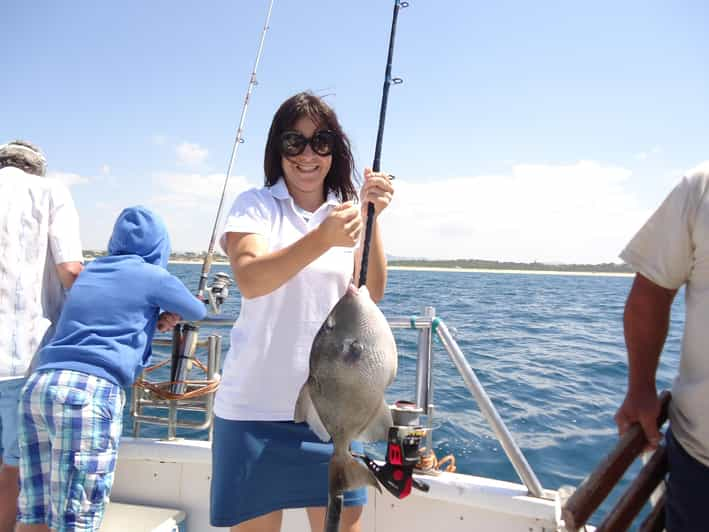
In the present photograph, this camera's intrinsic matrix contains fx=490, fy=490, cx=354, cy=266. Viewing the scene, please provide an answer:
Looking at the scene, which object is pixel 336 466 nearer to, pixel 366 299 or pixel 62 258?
pixel 366 299

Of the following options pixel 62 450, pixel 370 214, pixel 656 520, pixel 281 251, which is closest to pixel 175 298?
pixel 62 450

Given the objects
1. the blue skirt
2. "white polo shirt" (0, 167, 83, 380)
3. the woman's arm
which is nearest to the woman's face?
the woman's arm

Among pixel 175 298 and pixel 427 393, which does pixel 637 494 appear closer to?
pixel 427 393

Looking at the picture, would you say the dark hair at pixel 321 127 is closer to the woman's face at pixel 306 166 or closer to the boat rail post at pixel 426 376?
the woman's face at pixel 306 166

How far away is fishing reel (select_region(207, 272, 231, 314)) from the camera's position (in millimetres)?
3379

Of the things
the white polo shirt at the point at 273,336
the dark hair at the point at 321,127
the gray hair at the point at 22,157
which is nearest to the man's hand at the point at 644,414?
the white polo shirt at the point at 273,336

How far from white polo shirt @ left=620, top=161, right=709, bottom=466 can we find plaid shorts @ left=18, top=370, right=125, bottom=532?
2.35 metres

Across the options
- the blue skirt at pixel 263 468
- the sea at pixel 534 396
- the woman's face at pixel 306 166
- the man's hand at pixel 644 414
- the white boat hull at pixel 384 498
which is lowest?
the sea at pixel 534 396

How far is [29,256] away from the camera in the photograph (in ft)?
8.46

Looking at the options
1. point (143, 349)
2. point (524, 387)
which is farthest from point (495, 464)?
point (143, 349)

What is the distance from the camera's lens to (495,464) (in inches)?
202

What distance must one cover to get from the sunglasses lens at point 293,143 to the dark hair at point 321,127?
0.04m

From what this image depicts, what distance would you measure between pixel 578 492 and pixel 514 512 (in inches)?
48.1

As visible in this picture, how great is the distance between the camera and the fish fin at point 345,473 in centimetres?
152
